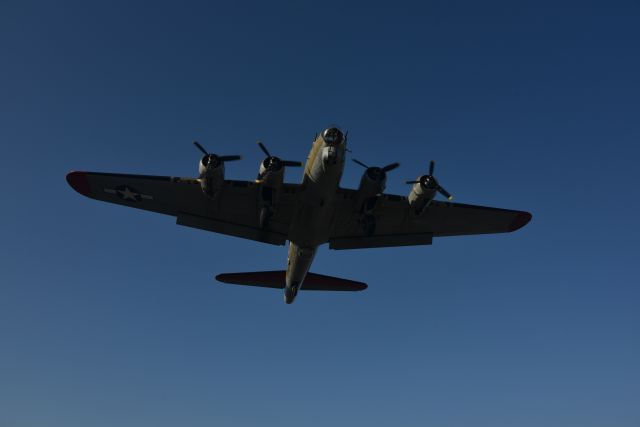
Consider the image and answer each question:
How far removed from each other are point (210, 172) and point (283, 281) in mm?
9693

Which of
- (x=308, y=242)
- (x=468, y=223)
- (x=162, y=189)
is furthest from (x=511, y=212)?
(x=162, y=189)

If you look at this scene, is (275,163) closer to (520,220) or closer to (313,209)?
(313,209)

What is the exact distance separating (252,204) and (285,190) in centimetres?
226

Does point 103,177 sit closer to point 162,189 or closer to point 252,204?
point 162,189

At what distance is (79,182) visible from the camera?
73.3ft

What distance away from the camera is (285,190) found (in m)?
23.0

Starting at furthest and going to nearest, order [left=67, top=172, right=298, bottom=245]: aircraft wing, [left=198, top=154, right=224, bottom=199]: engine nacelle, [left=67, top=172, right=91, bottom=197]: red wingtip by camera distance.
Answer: [left=67, top=172, right=298, bottom=245]: aircraft wing → [left=67, top=172, right=91, bottom=197]: red wingtip → [left=198, top=154, right=224, bottom=199]: engine nacelle

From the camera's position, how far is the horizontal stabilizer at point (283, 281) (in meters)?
27.1

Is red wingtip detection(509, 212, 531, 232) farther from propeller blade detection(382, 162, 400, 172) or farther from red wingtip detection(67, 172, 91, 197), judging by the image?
red wingtip detection(67, 172, 91, 197)

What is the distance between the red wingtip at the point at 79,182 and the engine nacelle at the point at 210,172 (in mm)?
6123

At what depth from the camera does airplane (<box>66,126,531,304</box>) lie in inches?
834

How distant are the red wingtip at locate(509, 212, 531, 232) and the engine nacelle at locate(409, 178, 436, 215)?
21.0ft

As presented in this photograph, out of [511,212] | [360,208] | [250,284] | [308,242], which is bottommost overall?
[250,284]

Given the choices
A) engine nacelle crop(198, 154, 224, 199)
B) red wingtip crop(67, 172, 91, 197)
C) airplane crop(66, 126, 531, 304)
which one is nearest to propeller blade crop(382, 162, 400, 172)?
airplane crop(66, 126, 531, 304)
